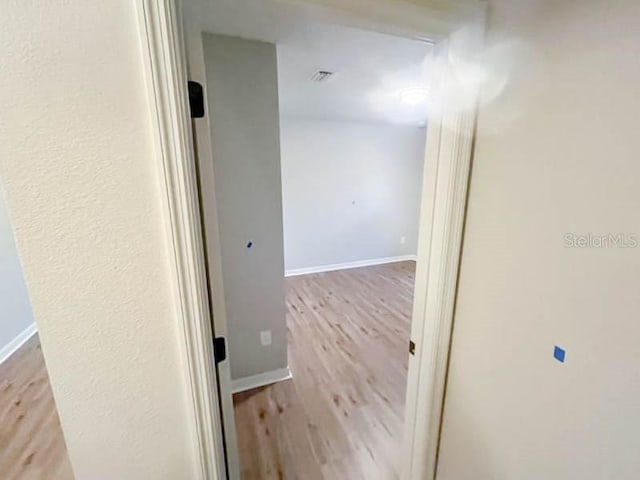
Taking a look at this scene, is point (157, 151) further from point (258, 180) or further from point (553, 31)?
point (258, 180)

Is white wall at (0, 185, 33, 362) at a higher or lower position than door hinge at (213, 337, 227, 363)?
lower

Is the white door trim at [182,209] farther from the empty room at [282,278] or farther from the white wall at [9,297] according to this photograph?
the white wall at [9,297]

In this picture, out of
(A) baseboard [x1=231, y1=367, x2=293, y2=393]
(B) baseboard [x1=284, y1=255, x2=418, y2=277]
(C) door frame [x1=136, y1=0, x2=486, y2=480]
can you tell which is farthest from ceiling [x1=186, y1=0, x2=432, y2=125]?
(B) baseboard [x1=284, y1=255, x2=418, y2=277]

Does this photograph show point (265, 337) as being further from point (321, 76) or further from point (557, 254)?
point (321, 76)

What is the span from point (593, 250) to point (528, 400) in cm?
50

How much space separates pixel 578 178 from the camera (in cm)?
70

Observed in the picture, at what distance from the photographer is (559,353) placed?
78 cm

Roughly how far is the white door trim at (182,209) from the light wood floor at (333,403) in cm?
100

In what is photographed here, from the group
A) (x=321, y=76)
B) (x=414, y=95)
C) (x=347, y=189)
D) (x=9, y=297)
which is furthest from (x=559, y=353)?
(x=347, y=189)

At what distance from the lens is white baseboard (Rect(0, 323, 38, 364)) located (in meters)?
2.49

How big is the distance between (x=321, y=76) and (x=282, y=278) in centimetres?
160

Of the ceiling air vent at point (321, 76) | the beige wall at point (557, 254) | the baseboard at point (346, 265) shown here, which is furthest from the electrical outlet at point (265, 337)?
the baseboard at point (346, 265)

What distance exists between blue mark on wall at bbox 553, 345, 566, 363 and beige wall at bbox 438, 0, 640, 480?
14 millimetres

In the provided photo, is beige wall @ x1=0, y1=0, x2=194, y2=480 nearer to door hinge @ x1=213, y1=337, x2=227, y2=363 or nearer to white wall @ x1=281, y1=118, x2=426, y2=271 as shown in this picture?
door hinge @ x1=213, y1=337, x2=227, y2=363
